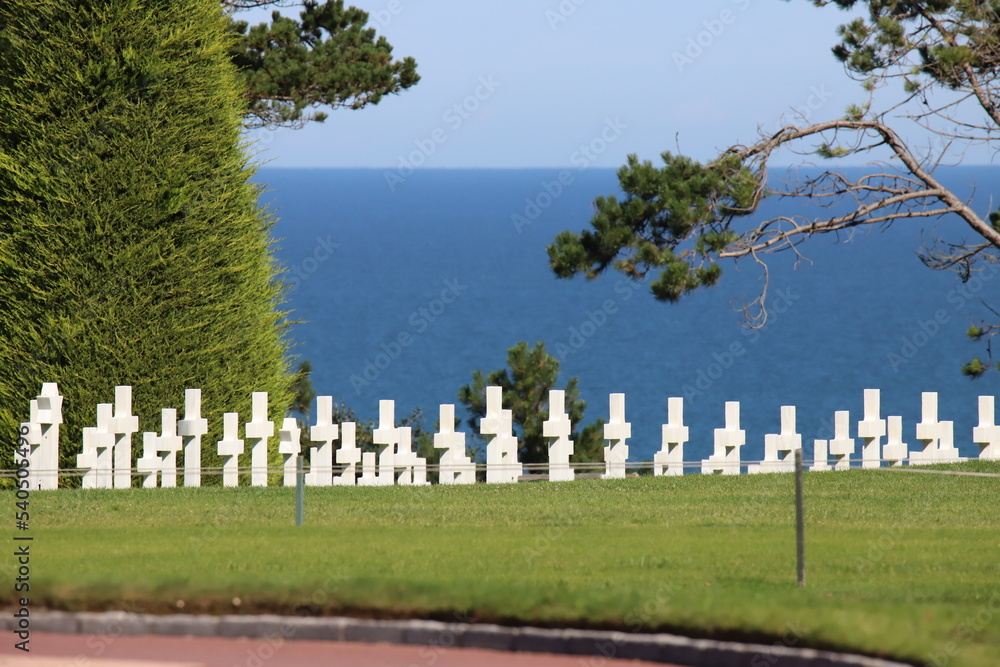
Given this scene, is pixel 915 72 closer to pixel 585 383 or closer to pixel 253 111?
pixel 253 111

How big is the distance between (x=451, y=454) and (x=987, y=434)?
584 centimetres

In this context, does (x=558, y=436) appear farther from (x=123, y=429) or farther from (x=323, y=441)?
(x=123, y=429)

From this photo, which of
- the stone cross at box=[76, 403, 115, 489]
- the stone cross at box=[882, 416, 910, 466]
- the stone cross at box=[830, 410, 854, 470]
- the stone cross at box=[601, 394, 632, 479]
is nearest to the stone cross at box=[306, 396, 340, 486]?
the stone cross at box=[76, 403, 115, 489]

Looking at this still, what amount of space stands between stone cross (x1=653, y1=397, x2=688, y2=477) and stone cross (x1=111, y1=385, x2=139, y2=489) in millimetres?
5283

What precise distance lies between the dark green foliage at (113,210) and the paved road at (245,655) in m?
6.95

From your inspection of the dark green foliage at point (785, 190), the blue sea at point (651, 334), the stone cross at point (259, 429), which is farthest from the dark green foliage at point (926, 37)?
the blue sea at point (651, 334)

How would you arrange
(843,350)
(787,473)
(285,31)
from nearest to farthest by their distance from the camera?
1. (787,473)
2. (285,31)
3. (843,350)

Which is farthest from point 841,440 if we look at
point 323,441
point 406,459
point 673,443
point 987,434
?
point 323,441

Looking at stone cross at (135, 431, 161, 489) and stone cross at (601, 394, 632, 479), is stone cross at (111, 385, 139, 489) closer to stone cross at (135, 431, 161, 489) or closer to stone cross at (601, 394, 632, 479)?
stone cross at (135, 431, 161, 489)

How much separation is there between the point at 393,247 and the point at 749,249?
112 m

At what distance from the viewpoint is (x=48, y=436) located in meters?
12.1

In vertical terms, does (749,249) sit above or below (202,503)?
above

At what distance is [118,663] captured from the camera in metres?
6.49

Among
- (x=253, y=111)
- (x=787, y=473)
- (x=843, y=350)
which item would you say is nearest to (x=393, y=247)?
(x=843, y=350)
